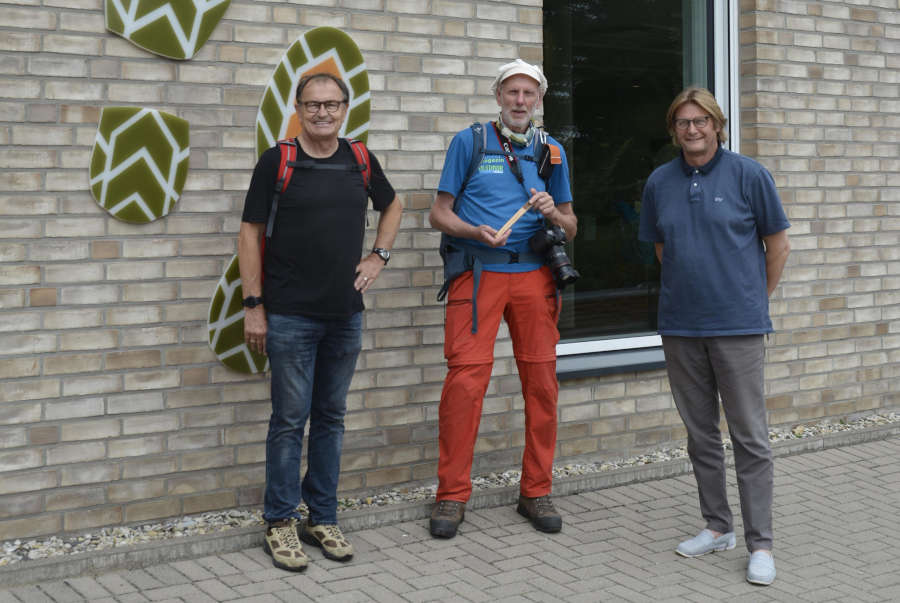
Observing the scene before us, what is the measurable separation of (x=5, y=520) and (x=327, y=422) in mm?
1376

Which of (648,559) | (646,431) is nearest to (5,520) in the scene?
(648,559)

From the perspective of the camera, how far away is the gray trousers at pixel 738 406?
4578mm

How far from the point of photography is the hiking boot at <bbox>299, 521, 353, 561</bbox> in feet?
14.9

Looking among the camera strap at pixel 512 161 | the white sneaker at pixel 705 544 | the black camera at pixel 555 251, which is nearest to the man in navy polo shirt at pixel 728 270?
the white sneaker at pixel 705 544

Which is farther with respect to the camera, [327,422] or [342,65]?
[342,65]

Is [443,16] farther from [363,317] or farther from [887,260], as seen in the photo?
[887,260]

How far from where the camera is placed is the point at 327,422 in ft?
15.3

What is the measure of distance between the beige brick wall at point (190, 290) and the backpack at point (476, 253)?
1.63 feet

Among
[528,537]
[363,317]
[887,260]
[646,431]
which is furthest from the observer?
[887,260]

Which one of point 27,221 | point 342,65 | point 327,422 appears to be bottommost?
point 327,422

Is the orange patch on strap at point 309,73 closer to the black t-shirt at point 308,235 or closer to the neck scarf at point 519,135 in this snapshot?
the black t-shirt at point 308,235

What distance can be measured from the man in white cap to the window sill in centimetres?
104

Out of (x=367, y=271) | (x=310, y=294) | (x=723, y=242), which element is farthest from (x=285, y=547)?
(x=723, y=242)

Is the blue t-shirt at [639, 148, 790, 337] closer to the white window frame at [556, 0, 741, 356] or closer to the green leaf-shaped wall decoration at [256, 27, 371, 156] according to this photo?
the green leaf-shaped wall decoration at [256, 27, 371, 156]
